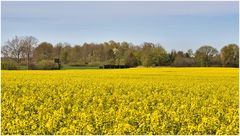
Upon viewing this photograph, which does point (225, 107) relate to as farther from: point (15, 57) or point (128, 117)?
point (15, 57)

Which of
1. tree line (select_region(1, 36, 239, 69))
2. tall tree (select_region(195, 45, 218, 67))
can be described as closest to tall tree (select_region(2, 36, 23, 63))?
tree line (select_region(1, 36, 239, 69))

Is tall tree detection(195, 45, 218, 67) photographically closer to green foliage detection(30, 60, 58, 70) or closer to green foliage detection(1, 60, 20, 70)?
green foliage detection(30, 60, 58, 70)

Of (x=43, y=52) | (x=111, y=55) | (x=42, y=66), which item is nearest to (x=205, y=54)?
(x=111, y=55)

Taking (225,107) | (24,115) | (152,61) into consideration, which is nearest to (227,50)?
(152,61)

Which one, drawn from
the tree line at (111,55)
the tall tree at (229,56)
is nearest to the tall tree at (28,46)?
the tree line at (111,55)

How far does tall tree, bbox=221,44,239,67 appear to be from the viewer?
56.8m

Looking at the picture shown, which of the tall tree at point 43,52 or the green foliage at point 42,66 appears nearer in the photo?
the green foliage at point 42,66

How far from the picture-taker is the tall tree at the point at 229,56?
5676 centimetres

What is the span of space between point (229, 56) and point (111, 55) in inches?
847

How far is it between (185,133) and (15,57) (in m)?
59.2

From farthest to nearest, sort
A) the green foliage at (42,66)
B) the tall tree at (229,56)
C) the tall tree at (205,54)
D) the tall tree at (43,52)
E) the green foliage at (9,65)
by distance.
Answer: the tall tree at (43,52) → the tall tree at (205,54) → the green foliage at (42,66) → the green foliage at (9,65) → the tall tree at (229,56)

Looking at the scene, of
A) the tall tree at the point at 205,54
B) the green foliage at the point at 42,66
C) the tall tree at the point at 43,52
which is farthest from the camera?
the tall tree at the point at 43,52

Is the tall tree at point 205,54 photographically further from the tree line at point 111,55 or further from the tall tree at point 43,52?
the tall tree at point 43,52

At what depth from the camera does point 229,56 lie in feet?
193
